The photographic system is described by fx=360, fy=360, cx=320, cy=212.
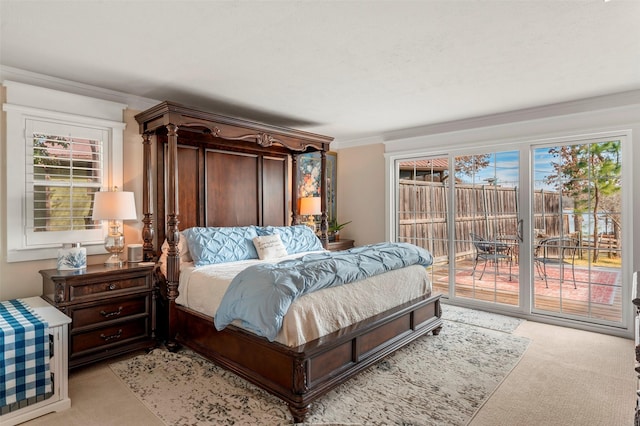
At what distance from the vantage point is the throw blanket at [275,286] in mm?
2307

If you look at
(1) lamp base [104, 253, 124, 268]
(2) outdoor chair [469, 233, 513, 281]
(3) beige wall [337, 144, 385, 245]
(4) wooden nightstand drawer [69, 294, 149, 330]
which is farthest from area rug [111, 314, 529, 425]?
(3) beige wall [337, 144, 385, 245]

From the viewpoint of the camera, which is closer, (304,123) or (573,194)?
(573,194)

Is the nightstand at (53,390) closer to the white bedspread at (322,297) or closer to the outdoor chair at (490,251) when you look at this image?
the white bedspread at (322,297)

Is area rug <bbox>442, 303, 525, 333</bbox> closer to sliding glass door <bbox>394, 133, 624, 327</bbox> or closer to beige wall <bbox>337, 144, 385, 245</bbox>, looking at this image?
sliding glass door <bbox>394, 133, 624, 327</bbox>

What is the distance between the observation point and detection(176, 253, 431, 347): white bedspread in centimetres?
237

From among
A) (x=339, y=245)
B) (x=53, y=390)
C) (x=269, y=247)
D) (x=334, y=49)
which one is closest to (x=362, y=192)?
(x=339, y=245)

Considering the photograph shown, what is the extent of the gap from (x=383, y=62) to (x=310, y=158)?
2.96 metres

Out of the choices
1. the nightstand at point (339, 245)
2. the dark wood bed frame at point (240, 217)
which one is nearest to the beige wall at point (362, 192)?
the nightstand at point (339, 245)

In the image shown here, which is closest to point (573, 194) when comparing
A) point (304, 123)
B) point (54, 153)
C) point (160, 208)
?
point (304, 123)

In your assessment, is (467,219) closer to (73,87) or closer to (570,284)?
(570,284)

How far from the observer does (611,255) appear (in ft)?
12.6

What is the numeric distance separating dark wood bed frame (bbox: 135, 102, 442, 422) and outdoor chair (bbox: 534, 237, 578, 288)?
153 centimetres

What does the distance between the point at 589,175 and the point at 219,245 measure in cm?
407

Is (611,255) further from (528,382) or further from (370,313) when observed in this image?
(370,313)
